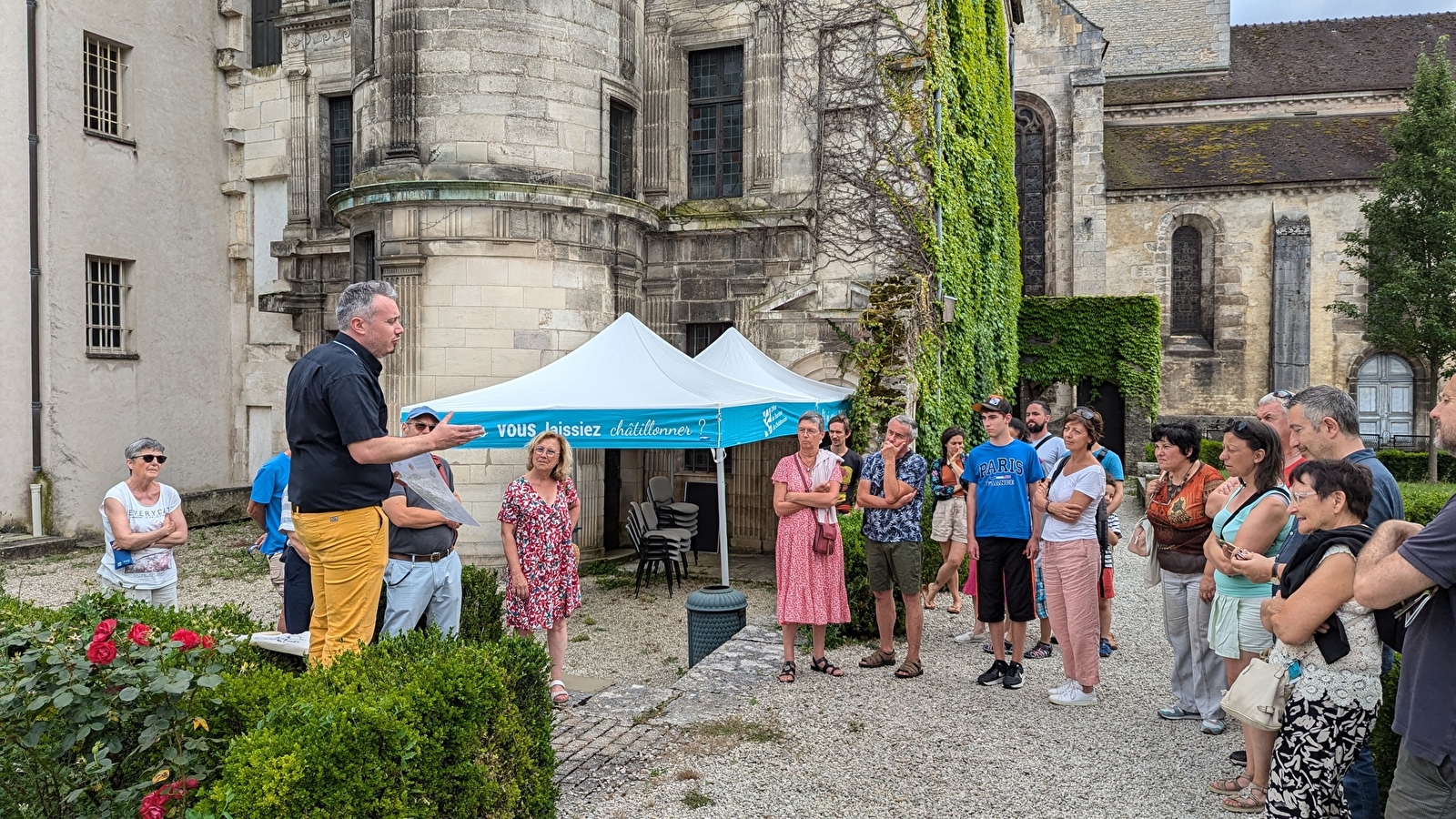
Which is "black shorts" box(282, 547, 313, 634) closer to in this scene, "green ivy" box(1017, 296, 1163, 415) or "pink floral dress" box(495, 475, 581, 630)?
"pink floral dress" box(495, 475, 581, 630)

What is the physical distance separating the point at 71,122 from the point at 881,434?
12177 mm

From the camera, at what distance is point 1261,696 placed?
151 inches

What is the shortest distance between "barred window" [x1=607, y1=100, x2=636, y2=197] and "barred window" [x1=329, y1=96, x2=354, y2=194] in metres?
5.27

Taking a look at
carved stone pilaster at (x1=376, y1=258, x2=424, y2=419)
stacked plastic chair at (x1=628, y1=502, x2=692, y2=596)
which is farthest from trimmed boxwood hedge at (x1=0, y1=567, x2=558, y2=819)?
carved stone pilaster at (x1=376, y1=258, x2=424, y2=419)

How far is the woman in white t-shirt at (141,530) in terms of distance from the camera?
240 inches

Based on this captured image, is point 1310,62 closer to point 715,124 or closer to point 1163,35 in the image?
point 1163,35

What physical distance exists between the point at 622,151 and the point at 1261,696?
10775mm

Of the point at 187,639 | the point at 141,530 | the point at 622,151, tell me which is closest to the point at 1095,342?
the point at 622,151

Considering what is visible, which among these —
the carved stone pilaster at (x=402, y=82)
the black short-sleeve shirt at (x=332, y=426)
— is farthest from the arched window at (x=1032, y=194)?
the black short-sleeve shirt at (x=332, y=426)

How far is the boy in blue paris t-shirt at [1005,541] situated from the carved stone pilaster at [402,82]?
25.5 ft

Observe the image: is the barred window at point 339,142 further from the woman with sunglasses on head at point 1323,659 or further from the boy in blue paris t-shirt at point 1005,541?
the woman with sunglasses on head at point 1323,659

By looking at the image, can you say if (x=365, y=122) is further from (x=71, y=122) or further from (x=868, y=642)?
(x=868, y=642)

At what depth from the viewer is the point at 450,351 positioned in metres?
11.2

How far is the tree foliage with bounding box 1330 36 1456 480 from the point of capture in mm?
22203
